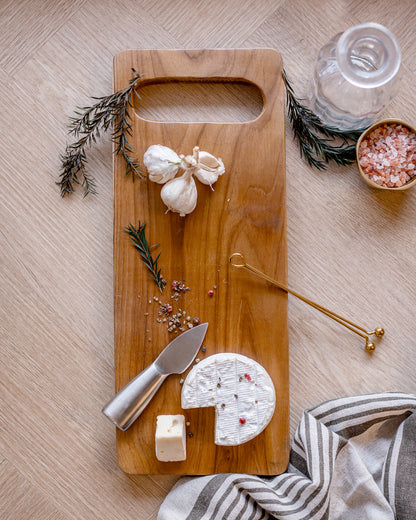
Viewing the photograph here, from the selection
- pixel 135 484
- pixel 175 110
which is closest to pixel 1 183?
pixel 175 110

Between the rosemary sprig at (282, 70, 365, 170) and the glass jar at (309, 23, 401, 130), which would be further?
the rosemary sprig at (282, 70, 365, 170)

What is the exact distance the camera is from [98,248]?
105cm

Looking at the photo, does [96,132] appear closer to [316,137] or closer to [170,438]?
[316,137]

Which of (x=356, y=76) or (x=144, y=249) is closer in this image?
(x=356, y=76)

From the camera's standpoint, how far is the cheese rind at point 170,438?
0.93m

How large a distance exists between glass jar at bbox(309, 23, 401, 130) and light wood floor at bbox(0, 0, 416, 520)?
0.27ft

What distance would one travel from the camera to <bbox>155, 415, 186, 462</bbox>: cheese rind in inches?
36.7

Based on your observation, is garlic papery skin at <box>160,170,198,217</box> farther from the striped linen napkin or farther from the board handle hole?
the striped linen napkin

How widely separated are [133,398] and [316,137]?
72 cm

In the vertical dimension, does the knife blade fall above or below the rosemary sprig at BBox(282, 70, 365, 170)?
below

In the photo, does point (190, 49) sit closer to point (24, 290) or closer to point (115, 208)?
point (115, 208)

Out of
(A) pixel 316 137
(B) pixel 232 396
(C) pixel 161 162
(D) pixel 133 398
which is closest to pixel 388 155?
(A) pixel 316 137

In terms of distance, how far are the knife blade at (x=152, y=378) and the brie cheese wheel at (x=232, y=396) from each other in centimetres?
4

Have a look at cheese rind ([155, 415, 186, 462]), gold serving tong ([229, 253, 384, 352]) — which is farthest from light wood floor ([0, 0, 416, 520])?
cheese rind ([155, 415, 186, 462])
